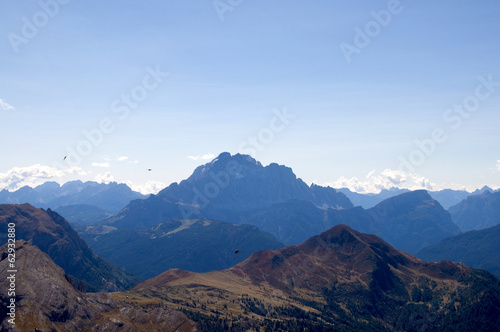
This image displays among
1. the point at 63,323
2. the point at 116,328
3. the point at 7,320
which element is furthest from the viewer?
the point at 116,328

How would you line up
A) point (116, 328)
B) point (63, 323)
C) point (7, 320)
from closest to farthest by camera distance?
point (7, 320)
point (63, 323)
point (116, 328)

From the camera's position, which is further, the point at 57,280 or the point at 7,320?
the point at 57,280

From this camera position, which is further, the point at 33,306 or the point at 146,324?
the point at 146,324

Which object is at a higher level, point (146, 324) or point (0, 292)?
point (0, 292)

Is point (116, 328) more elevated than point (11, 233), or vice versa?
point (11, 233)

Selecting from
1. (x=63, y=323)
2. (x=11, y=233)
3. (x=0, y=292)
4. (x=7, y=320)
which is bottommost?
(x=63, y=323)

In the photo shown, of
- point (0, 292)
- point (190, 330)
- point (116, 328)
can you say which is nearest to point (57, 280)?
point (0, 292)

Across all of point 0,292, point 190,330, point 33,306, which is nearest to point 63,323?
point 33,306

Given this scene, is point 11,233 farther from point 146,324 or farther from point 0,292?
point 146,324

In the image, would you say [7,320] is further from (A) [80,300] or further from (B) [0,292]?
(A) [80,300]
